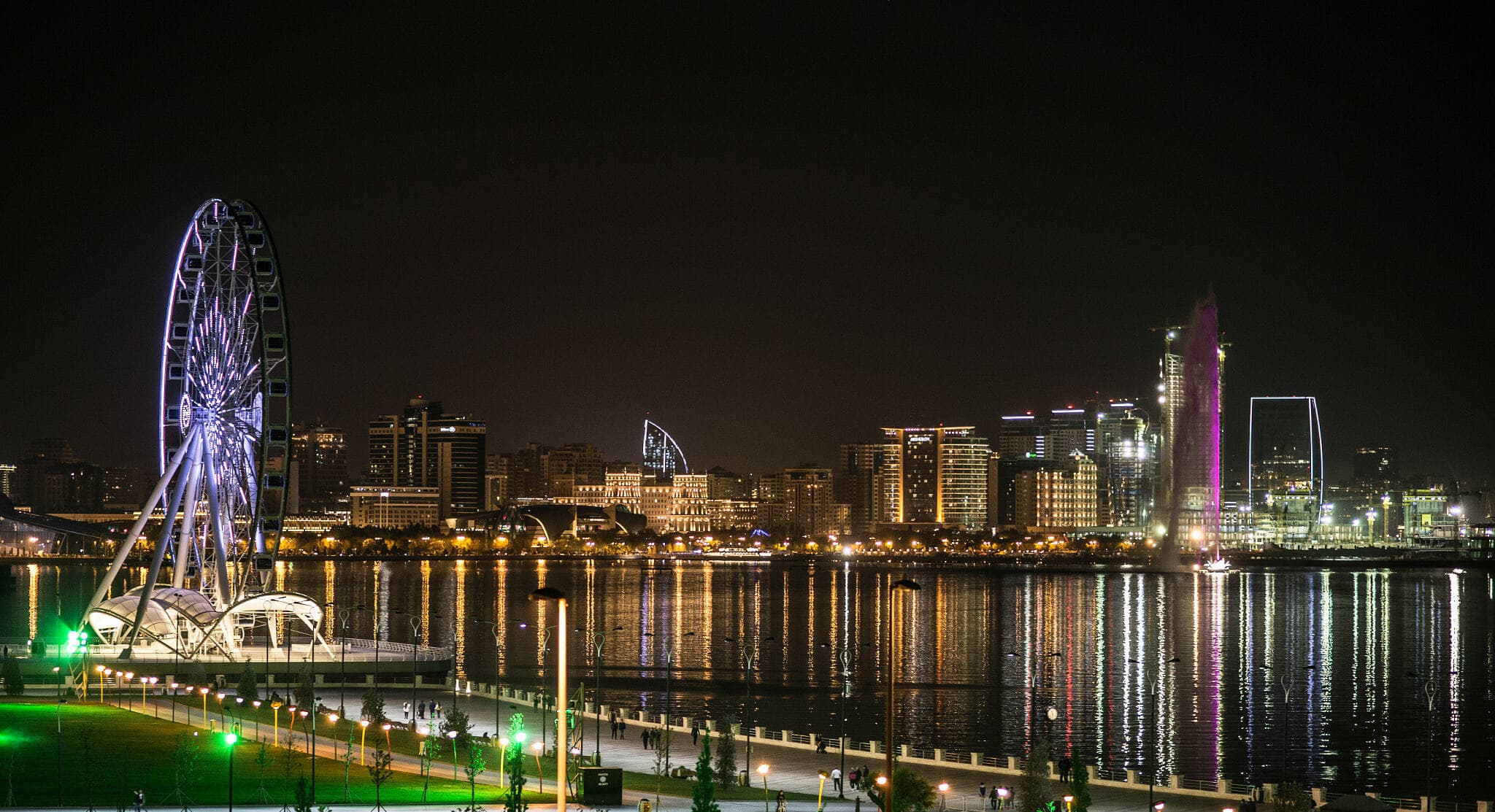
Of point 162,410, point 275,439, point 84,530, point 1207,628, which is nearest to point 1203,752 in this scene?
point 275,439

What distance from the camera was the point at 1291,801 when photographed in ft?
81.4

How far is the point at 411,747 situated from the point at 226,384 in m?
17.0

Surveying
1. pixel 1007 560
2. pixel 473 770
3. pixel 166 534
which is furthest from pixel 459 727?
pixel 1007 560

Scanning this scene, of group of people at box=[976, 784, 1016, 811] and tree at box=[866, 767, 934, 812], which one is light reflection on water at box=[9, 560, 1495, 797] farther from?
tree at box=[866, 767, 934, 812]

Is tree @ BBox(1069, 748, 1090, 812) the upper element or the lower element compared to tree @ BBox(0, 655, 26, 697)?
upper

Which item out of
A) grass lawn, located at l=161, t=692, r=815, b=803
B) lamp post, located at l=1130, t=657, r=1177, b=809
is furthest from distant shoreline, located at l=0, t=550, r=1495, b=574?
grass lawn, located at l=161, t=692, r=815, b=803

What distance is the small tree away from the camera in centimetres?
2519

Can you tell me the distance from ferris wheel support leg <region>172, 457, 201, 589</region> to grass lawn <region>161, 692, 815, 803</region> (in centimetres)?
903

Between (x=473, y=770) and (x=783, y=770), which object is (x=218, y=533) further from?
(x=473, y=770)

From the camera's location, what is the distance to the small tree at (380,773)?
25.2 meters

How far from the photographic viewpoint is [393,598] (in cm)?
10044

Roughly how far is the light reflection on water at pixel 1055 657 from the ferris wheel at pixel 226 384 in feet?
25.5

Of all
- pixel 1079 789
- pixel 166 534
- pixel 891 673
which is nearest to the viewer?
pixel 891 673

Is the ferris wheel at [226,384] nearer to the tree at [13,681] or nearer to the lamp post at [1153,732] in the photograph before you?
the tree at [13,681]
